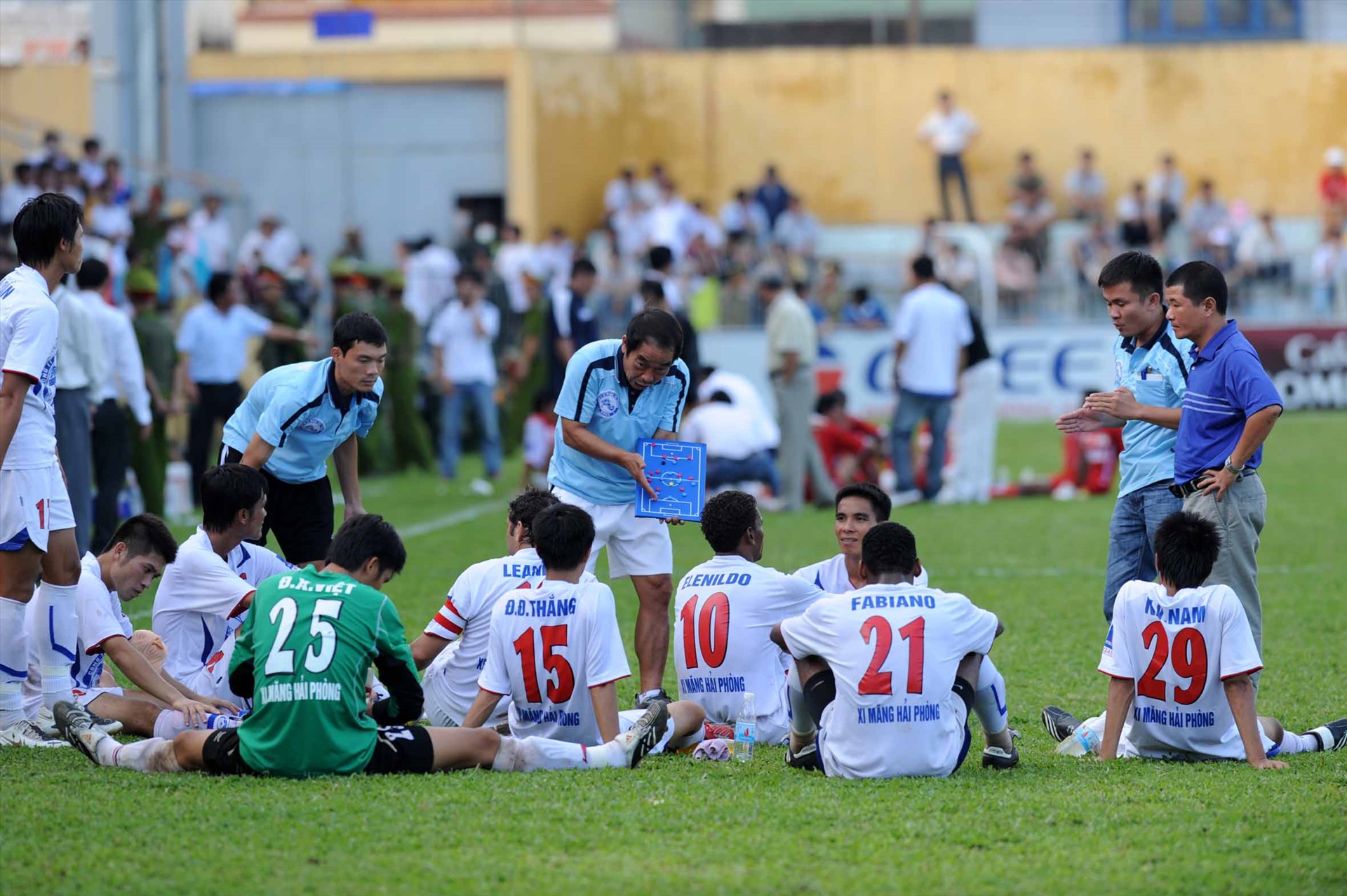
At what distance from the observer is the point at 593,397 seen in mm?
7465

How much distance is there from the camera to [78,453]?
31.9ft

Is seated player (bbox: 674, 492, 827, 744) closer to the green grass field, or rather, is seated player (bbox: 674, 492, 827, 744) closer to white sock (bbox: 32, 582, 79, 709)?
the green grass field

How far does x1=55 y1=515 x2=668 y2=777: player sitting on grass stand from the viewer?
5.66 meters

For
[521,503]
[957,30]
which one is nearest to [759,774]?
[521,503]

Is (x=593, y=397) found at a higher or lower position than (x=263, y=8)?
lower

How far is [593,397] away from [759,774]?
2025mm

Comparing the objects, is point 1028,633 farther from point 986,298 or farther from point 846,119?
point 846,119

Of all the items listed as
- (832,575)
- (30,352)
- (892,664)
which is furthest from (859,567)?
(30,352)

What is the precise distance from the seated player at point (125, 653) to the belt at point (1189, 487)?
3814 millimetres

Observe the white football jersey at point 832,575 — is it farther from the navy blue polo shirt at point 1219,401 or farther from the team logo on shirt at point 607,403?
the navy blue polo shirt at point 1219,401

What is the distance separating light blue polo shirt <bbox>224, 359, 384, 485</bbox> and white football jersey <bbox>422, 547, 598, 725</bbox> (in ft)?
3.66

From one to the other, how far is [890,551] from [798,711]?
744 millimetres

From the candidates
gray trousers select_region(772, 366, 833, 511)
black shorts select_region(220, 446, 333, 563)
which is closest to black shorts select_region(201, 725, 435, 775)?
black shorts select_region(220, 446, 333, 563)

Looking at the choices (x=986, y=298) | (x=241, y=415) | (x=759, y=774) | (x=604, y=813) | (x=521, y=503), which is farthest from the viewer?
(x=986, y=298)
